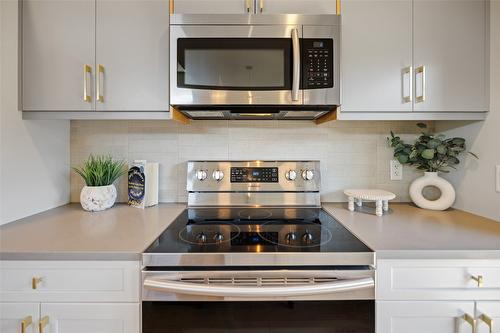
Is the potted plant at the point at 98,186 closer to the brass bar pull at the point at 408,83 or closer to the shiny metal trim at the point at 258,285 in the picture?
the shiny metal trim at the point at 258,285

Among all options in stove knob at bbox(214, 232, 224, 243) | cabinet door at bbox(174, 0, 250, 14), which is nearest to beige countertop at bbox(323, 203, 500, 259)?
stove knob at bbox(214, 232, 224, 243)

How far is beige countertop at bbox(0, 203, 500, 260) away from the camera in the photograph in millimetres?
898

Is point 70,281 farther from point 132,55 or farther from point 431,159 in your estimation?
point 431,159

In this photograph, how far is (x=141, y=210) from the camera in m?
1.45

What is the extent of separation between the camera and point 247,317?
2.90 feet

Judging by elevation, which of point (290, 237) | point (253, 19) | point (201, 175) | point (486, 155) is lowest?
point (290, 237)

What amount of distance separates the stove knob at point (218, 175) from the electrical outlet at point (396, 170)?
1044mm

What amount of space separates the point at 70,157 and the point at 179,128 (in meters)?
0.69

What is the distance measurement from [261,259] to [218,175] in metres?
0.74

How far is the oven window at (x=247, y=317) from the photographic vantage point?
34.6 inches

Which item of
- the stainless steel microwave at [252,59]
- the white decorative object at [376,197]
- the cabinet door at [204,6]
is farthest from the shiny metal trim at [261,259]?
the cabinet door at [204,6]

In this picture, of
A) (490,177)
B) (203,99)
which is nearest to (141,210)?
(203,99)

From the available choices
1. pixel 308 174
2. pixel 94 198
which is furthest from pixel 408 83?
pixel 94 198

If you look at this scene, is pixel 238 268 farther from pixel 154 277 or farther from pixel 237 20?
pixel 237 20
